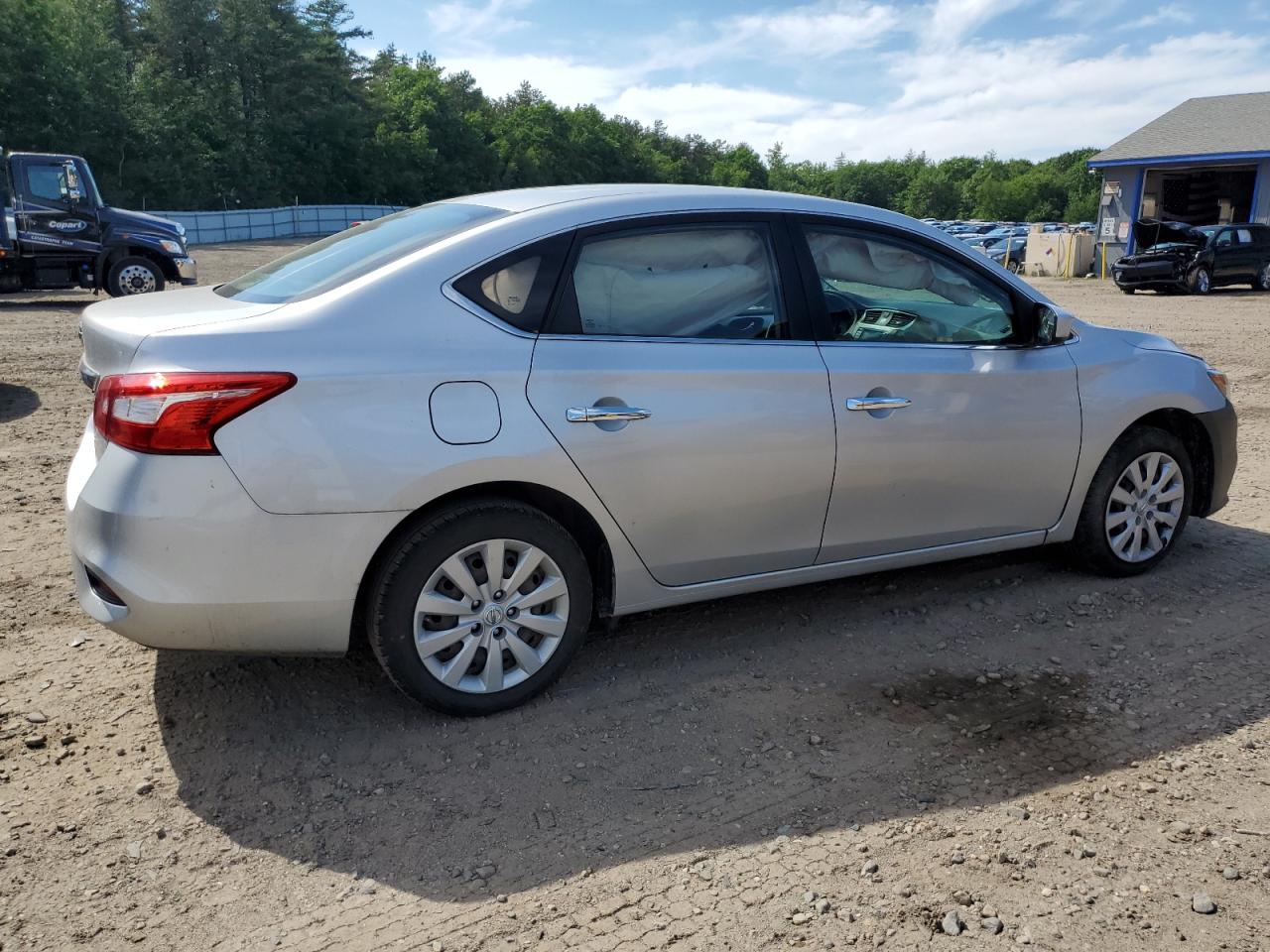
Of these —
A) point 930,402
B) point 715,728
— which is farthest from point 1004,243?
point 715,728

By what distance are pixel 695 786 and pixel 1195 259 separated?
79.7ft

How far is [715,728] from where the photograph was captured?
3.55 metres

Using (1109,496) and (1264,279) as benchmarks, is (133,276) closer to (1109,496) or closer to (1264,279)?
(1109,496)

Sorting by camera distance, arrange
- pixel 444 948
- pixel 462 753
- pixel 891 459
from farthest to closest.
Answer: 1. pixel 891 459
2. pixel 462 753
3. pixel 444 948

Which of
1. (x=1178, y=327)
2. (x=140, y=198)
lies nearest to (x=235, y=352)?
(x=1178, y=327)

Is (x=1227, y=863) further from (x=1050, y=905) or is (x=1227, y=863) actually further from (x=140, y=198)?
(x=140, y=198)

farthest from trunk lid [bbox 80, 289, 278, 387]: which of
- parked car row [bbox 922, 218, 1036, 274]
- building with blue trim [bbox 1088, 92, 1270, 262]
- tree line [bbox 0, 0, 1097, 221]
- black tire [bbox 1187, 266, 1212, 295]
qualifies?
tree line [bbox 0, 0, 1097, 221]

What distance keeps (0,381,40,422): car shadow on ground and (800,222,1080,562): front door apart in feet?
23.0

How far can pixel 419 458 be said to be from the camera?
3.20 metres

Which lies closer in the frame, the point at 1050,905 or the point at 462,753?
the point at 1050,905

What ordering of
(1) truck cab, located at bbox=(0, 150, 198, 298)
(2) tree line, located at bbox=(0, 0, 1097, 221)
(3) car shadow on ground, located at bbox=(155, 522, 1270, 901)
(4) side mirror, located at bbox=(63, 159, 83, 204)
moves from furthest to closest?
(2) tree line, located at bbox=(0, 0, 1097, 221) < (4) side mirror, located at bbox=(63, 159, 83, 204) < (1) truck cab, located at bbox=(0, 150, 198, 298) < (3) car shadow on ground, located at bbox=(155, 522, 1270, 901)

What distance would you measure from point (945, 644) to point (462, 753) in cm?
201

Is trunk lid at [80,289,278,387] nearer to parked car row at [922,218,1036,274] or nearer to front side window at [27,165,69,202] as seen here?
front side window at [27,165,69,202]

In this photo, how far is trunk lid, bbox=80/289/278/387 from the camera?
3170mm
